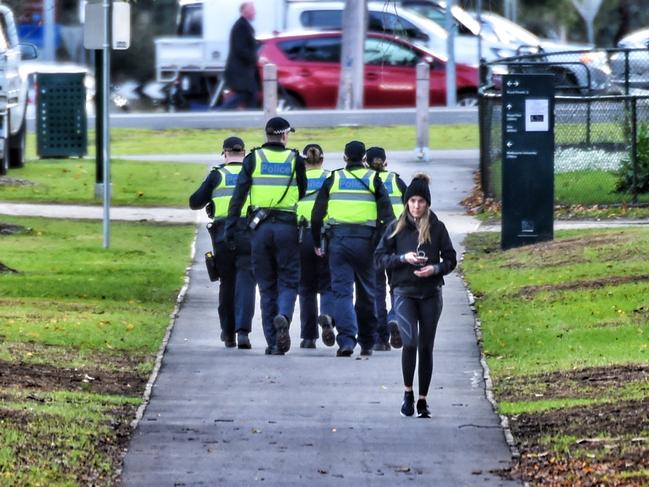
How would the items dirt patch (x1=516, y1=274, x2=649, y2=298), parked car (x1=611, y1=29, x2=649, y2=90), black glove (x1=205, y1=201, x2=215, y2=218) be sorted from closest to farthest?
black glove (x1=205, y1=201, x2=215, y2=218) < dirt patch (x1=516, y1=274, x2=649, y2=298) < parked car (x1=611, y1=29, x2=649, y2=90)

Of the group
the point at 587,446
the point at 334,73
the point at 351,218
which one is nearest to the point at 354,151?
the point at 351,218

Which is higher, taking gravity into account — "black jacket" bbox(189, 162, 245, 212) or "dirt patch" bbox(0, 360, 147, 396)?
"black jacket" bbox(189, 162, 245, 212)

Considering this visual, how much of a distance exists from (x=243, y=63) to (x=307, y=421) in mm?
22432

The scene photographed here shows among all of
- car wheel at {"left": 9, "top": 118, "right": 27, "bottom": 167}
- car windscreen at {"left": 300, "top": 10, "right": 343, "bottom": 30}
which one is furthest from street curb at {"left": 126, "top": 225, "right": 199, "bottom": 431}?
car windscreen at {"left": 300, "top": 10, "right": 343, "bottom": 30}

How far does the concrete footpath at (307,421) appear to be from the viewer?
936 centimetres

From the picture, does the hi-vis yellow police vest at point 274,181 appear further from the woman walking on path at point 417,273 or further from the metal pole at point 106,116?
the metal pole at point 106,116

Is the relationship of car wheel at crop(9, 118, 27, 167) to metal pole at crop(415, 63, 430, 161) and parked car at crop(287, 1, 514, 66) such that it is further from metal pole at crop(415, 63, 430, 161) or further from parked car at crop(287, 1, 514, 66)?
parked car at crop(287, 1, 514, 66)

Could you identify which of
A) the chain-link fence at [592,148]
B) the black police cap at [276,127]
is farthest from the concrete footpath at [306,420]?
the chain-link fence at [592,148]

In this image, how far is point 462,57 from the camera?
37281 mm

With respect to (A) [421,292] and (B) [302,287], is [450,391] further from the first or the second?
(B) [302,287]

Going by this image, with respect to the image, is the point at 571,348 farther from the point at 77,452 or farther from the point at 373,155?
the point at 77,452

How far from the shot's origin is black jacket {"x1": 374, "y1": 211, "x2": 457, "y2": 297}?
36.1ft

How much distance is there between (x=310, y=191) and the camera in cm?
1383

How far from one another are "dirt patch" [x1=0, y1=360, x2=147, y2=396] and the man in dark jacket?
65.1ft
